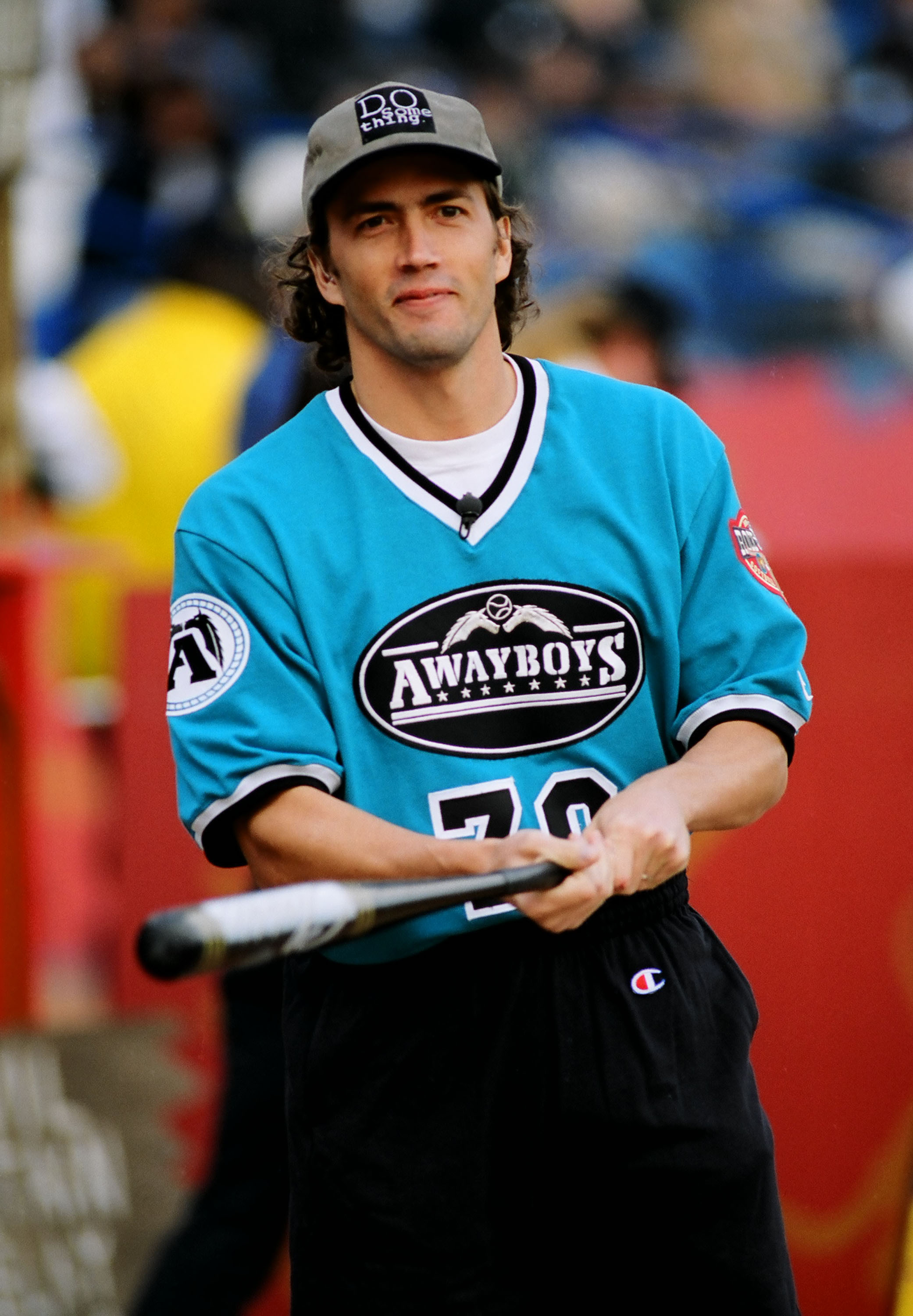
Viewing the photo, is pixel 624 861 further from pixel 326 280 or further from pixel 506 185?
pixel 506 185

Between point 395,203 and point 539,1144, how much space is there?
1.13 meters

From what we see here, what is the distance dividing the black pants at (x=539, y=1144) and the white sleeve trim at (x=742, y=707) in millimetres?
231

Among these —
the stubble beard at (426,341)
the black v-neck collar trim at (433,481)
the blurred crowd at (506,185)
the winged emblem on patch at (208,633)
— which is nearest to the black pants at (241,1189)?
the winged emblem on patch at (208,633)

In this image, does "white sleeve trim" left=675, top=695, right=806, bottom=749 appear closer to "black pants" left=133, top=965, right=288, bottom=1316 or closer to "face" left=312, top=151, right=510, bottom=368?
"face" left=312, top=151, right=510, bottom=368

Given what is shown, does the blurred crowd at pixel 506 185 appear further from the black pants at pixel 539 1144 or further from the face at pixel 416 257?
the black pants at pixel 539 1144

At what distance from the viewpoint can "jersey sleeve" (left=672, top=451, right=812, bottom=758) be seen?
185 centimetres

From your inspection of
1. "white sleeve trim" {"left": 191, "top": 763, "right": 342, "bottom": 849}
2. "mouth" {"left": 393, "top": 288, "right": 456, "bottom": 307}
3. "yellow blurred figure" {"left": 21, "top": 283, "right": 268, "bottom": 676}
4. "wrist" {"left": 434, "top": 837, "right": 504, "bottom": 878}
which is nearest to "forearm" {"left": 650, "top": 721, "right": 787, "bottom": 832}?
"wrist" {"left": 434, "top": 837, "right": 504, "bottom": 878}

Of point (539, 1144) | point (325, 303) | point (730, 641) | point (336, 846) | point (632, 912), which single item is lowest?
point (539, 1144)

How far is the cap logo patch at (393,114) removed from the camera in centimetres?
187

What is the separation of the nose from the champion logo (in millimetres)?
870

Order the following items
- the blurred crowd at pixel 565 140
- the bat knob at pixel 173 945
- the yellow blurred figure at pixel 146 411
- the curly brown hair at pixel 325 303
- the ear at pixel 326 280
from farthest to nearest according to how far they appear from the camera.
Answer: the blurred crowd at pixel 565 140, the yellow blurred figure at pixel 146 411, the curly brown hair at pixel 325 303, the ear at pixel 326 280, the bat knob at pixel 173 945

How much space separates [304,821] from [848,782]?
126 cm

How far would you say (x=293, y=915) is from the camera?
1.43 metres

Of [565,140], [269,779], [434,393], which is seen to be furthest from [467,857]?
[565,140]
